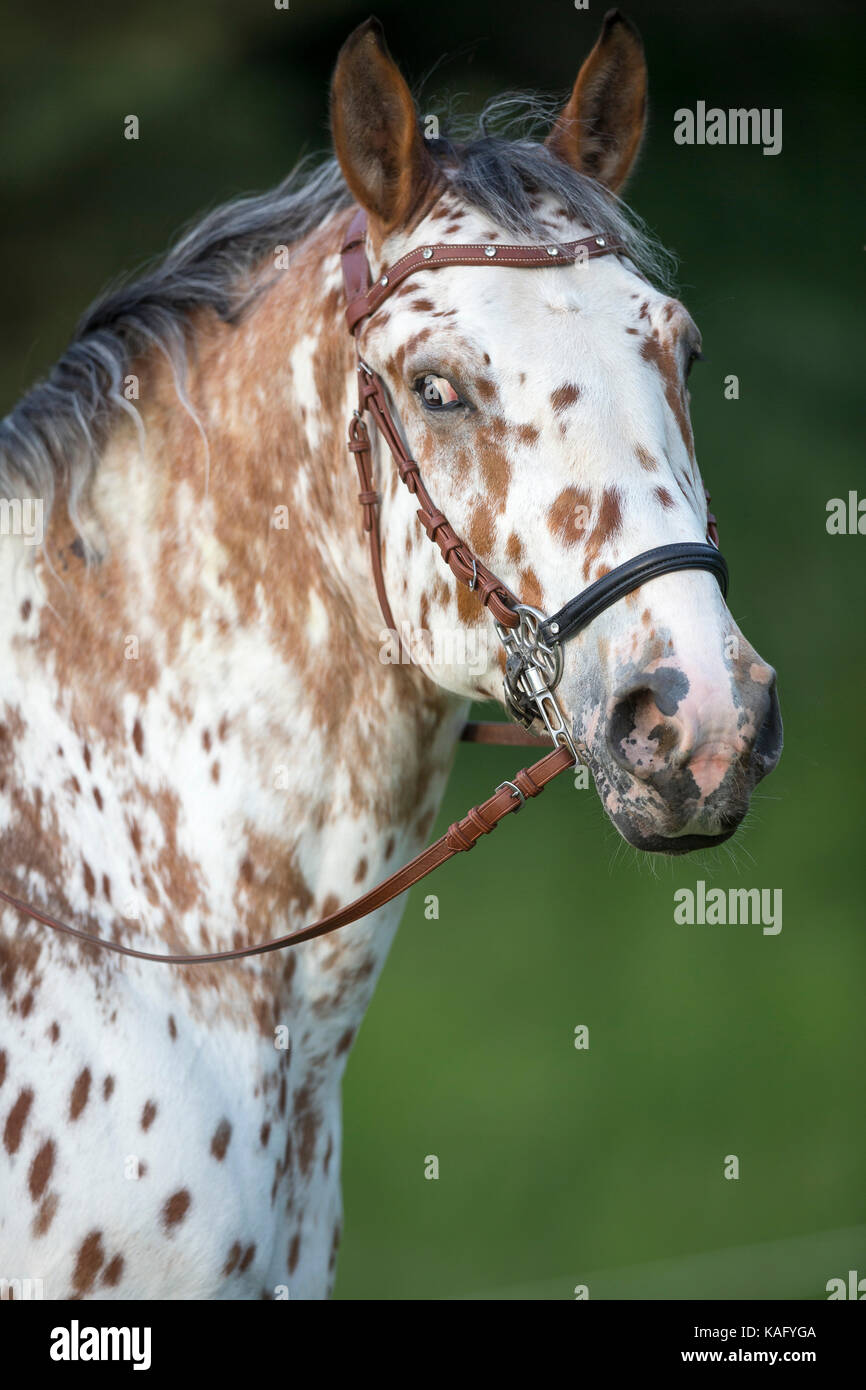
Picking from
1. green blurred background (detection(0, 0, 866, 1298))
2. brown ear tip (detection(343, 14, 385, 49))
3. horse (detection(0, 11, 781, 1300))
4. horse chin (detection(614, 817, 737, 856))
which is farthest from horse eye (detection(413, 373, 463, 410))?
green blurred background (detection(0, 0, 866, 1298))

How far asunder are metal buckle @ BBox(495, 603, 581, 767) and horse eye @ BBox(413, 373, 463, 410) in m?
0.28

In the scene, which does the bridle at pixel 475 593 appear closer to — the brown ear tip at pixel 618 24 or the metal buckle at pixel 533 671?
the metal buckle at pixel 533 671

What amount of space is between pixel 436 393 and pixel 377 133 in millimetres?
404

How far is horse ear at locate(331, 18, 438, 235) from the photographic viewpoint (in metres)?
1.54

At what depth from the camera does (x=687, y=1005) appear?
4691 millimetres

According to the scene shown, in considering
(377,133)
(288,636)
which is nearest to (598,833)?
(288,636)

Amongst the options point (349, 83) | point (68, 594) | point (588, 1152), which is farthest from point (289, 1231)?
point (588, 1152)

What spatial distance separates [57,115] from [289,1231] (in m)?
4.42

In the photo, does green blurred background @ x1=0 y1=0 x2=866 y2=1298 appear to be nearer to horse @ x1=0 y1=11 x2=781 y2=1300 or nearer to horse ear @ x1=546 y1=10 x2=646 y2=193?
horse ear @ x1=546 y1=10 x2=646 y2=193

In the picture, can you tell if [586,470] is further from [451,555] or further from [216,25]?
[216,25]

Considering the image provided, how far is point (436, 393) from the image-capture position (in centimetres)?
150

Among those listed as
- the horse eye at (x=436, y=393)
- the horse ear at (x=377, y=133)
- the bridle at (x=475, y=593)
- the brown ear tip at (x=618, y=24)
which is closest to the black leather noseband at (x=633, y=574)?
the bridle at (x=475, y=593)

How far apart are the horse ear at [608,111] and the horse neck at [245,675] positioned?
15.9 inches
